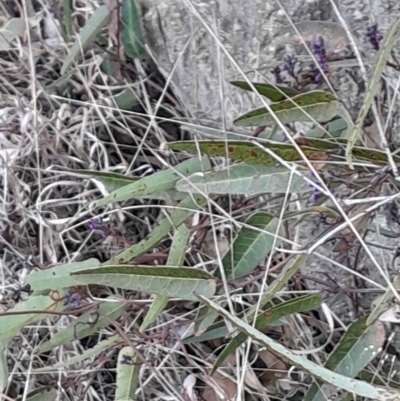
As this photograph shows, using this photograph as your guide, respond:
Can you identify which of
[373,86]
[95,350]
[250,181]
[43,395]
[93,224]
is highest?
[373,86]

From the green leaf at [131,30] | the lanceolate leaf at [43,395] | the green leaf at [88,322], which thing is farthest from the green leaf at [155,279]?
the green leaf at [131,30]

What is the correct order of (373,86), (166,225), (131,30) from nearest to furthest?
1. (373,86)
2. (166,225)
3. (131,30)

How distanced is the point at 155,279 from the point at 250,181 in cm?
14

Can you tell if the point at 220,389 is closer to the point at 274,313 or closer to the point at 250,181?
the point at 274,313

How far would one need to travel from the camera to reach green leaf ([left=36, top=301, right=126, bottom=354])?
2.82ft

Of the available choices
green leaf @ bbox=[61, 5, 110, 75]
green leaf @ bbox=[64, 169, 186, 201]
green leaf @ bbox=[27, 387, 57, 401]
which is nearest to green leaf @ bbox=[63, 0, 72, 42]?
green leaf @ bbox=[61, 5, 110, 75]

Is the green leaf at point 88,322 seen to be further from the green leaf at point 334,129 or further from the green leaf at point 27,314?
the green leaf at point 334,129

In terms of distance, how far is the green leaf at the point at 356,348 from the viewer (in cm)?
75

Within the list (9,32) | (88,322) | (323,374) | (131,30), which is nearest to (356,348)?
(323,374)

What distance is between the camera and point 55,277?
826 mm

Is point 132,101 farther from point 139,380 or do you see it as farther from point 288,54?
point 139,380

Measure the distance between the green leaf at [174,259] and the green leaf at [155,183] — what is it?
53mm

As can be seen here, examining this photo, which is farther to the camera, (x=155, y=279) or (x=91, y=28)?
(x=91, y=28)

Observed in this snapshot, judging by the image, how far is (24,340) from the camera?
0.96 meters
